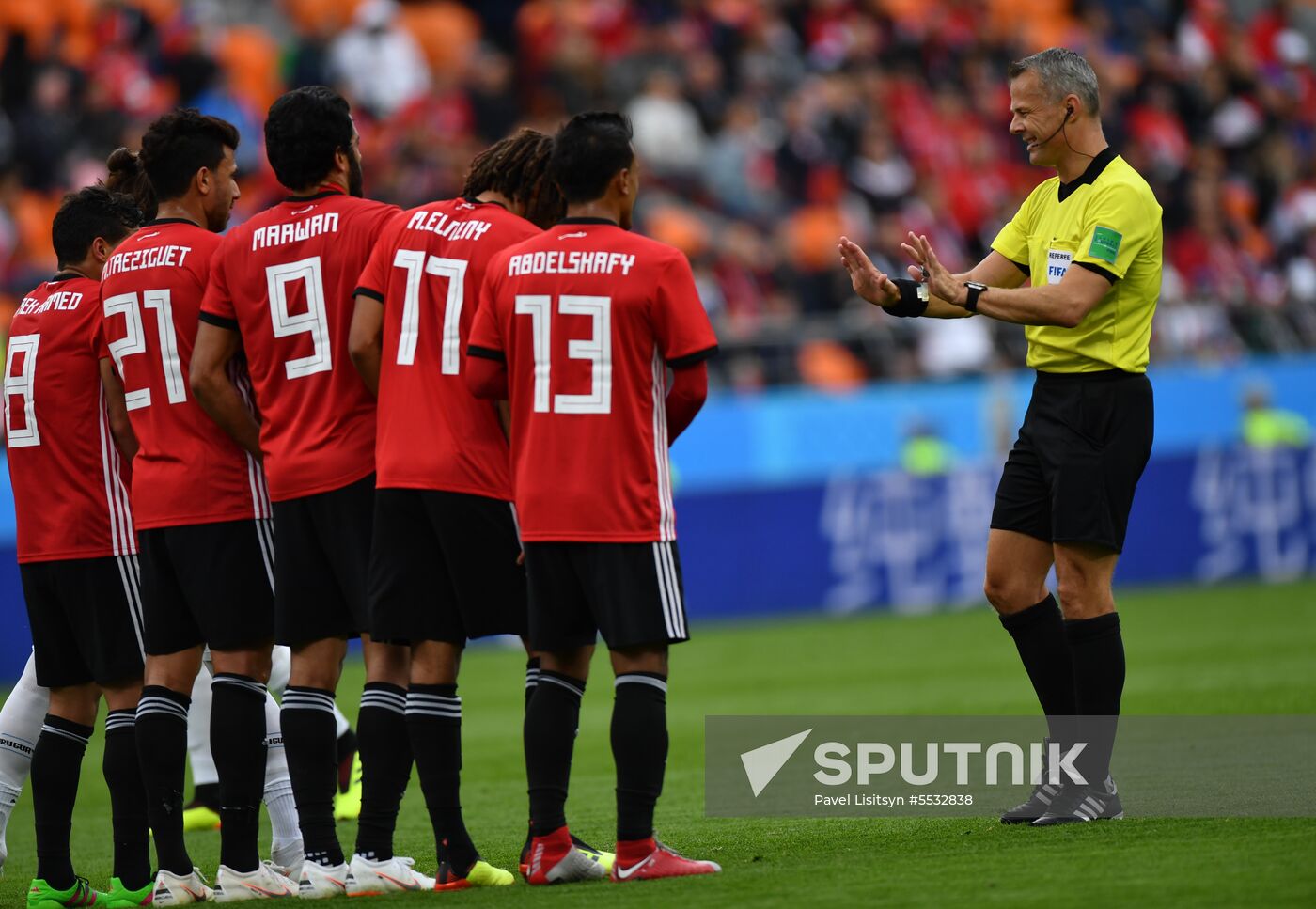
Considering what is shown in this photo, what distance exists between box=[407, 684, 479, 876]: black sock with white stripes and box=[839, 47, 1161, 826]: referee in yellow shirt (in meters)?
1.93

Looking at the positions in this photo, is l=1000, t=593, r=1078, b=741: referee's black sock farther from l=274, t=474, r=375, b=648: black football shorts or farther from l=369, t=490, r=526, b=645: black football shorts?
l=274, t=474, r=375, b=648: black football shorts

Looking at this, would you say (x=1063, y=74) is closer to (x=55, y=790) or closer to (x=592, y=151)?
(x=592, y=151)

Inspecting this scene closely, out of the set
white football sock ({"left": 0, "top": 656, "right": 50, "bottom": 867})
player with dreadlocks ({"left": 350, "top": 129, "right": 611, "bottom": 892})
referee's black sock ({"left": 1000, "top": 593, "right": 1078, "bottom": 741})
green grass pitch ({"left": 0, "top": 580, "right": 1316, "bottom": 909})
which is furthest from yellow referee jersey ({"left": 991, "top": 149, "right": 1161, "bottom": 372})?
white football sock ({"left": 0, "top": 656, "right": 50, "bottom": 867})

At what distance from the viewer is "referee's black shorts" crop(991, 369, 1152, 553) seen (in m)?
6.46

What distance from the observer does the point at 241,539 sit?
6.18 metres

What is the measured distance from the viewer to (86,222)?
680 centimetres

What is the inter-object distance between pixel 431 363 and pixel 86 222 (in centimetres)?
167

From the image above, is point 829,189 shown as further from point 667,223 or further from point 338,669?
point 338,669

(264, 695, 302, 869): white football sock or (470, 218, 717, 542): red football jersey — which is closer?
(470, 218, 717, 542): red football jersey

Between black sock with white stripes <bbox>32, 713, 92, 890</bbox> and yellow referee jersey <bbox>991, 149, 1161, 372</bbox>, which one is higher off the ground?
yellow referee jersey <bbox>991, 149, 1161, 372</bbox>

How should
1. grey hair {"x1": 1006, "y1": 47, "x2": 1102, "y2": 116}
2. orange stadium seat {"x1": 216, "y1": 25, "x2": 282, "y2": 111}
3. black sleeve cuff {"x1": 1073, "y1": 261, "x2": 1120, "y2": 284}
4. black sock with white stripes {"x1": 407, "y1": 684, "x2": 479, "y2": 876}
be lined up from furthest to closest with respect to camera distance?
orange stadium seat {"x1": 216, "y1": 25, "x2": 282, "y2": 111}
grey hair {"x1": 1006, "y1": 47, "x2": 1102, "y2": 116}
black sleeve cuff {"x1": 1073, "y1": 261, "x2": 1120, "y2": 284}
black sock with white stripes {"x1": 407, "y1": 684, "x2": 479, "y2": 876}

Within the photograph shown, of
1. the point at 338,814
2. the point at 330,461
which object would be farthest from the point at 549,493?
the point at 338,814

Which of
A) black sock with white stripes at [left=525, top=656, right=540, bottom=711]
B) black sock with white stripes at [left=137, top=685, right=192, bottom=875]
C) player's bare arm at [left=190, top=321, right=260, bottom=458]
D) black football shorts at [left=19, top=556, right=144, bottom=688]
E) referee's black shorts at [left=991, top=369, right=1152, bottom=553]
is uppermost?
player's bare arm at [left=190, top=321, right=260, bottom=458]

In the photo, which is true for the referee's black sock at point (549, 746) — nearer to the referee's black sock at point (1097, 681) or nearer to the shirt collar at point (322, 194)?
the shirt collar at point (322, 194)
